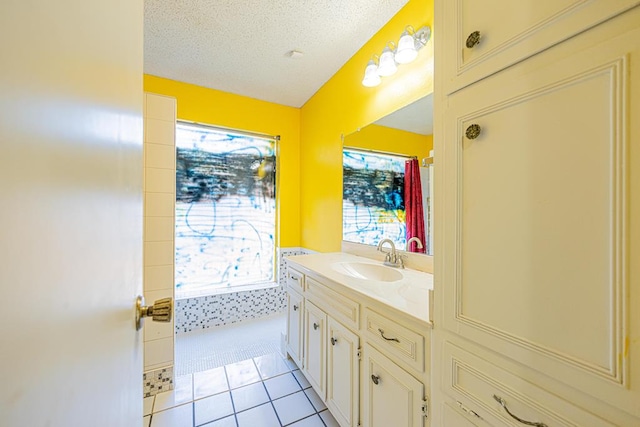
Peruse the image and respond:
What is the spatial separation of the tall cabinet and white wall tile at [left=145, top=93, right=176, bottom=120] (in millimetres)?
1618

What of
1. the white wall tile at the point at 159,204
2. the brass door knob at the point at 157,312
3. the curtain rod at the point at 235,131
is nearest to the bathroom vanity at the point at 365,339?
the brass door knob at the point at 157,312

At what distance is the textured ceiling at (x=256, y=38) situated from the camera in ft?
5.43

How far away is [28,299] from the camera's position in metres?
0.20

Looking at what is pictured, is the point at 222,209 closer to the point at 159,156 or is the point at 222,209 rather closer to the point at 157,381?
the point at 159,156

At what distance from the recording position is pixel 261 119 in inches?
116

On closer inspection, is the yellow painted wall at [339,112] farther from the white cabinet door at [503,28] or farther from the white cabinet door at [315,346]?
the white cabinet door at [315,346]

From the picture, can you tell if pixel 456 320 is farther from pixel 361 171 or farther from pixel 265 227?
pixel 265 227

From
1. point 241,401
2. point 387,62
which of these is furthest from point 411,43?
point 241,401

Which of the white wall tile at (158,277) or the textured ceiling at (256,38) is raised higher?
the textured ceiling at (256,38)

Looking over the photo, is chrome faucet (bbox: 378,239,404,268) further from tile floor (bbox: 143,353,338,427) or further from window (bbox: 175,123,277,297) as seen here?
window (bbox: 175,123,277,297)

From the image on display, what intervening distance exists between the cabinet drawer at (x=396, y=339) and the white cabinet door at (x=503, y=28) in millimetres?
824

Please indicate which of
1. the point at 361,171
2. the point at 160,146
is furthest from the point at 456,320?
the point at 160,146

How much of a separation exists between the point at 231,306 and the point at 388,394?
2.13m

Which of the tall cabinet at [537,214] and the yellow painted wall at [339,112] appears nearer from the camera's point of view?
the tall cabinet at [537,214]
